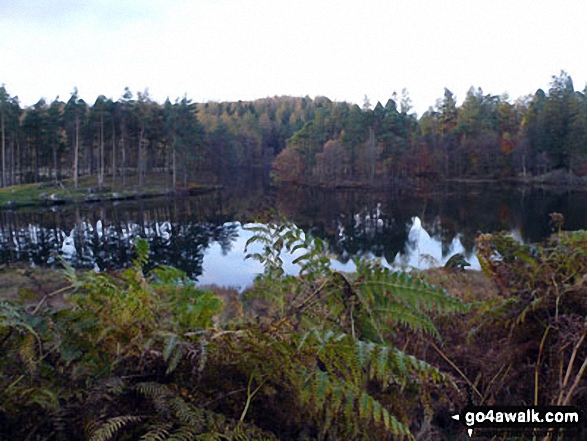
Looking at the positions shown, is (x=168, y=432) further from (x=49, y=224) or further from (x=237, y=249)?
(x=49, y=224)

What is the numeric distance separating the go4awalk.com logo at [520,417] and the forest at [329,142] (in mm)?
57446

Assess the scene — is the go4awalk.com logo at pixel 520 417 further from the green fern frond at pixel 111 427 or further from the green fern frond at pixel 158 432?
the green fern frond at pixel 111 427

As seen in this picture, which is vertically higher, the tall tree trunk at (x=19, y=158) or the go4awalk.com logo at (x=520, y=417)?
the tall tree trunk at (x=19, y=158)

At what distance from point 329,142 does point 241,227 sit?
5119 centimetres

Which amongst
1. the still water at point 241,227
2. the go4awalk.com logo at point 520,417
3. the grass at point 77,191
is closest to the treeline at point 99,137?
the grass at point 77,191

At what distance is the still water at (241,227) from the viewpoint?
21.2m

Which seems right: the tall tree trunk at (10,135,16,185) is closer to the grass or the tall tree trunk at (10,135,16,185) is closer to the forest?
the forest

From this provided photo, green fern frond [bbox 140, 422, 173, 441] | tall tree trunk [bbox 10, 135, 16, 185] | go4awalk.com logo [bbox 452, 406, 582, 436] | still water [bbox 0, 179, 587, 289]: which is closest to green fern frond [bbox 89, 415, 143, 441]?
green fern frond [bbox 140, 422, 173, 441]

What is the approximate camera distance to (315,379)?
157 centimetres

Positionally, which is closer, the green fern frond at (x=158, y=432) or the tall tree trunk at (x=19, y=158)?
the green fern frond at (x=158, y=432)

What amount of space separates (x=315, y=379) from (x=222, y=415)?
0.34m

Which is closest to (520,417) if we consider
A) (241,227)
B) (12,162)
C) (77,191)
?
(241,227)

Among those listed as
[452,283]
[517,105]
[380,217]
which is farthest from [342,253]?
[517,105]

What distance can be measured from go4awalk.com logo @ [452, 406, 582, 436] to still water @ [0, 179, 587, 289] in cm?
551
